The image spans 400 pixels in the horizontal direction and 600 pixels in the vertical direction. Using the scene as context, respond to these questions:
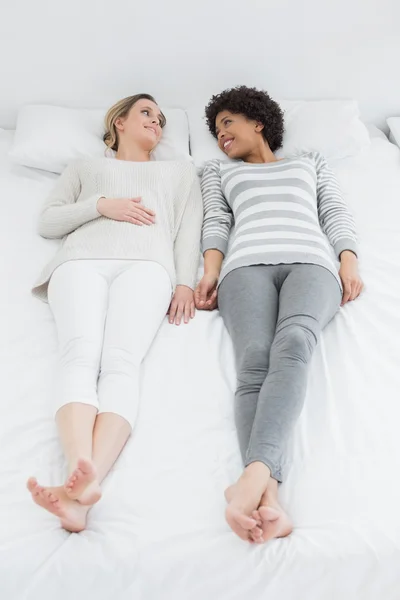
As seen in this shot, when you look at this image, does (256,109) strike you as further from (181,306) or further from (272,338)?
(272,338)

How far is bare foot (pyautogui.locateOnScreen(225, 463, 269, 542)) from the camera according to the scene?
3.13 ft

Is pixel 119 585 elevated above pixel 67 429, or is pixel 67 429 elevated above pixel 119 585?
pixel 67 429

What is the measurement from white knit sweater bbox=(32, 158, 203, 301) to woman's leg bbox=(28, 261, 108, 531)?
0.09 meters

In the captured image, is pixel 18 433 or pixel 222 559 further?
pixel 18 433

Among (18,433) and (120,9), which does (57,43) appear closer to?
(120,9)

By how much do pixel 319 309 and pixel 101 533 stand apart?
27.5 inches

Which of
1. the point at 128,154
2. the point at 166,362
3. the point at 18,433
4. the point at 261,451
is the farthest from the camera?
the point at 128,154

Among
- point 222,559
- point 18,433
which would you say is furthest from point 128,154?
point 222,559

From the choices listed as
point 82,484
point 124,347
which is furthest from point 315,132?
point 82,484

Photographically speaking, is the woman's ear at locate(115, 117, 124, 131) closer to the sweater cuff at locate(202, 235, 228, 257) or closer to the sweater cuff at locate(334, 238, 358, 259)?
the sweater cuff at locate(202, 235, 228, 257)

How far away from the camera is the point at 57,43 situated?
217 cm

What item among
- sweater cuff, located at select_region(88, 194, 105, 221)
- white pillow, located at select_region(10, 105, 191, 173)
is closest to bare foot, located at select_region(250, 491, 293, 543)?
sweater cuff, located at select_region(88, 194, 105, 221)

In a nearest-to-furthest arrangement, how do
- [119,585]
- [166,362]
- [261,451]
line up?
[119,585], [261,451], [166,362]

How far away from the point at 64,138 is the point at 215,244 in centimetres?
74
